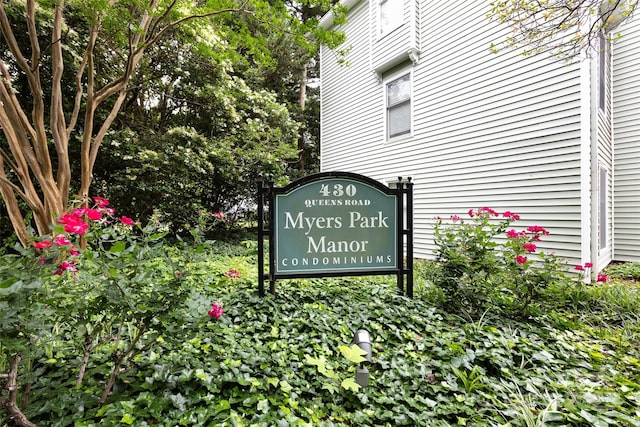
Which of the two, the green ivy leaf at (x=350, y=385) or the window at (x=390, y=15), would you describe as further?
the window at (x=390, y=15)

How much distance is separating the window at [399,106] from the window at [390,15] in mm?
1191

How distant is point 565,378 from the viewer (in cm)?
193

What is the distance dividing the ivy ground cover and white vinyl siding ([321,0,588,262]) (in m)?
2.38

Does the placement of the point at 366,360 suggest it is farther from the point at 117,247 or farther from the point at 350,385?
the point at 117,247

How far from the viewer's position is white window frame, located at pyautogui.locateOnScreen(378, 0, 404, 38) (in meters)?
6.55

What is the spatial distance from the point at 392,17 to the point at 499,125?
3874 mm

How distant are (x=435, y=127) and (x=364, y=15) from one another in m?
4.05

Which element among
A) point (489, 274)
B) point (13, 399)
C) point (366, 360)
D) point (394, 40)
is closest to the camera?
point (13, 399)

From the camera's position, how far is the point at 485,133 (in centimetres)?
512

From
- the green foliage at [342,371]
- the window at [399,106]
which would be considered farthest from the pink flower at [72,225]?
the window at [399,106]

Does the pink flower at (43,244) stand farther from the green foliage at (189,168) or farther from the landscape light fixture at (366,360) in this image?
the green foliage at (189,168)

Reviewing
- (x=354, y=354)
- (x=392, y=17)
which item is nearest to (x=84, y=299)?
(x=354, y=354)

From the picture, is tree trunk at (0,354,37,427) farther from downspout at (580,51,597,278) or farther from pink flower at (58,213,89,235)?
downspout at (580,51,597,278)

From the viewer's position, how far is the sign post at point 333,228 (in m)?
2.84
